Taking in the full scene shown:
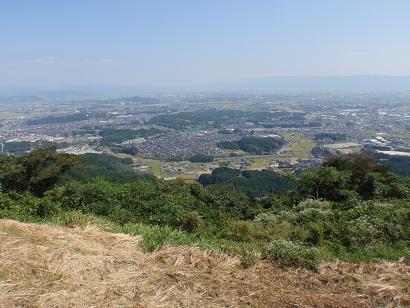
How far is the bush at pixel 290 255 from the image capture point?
5.43 m

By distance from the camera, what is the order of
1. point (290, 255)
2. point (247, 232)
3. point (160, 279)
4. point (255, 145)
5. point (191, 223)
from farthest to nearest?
1. point (255, 145)
2. point (191, 223)
3. point (247, 232)
4. point (290, 255)
5. point (160, 279)

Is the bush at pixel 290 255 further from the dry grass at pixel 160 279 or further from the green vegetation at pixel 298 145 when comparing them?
the green vegetation at pixel 298 145

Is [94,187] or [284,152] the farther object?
[284,152]


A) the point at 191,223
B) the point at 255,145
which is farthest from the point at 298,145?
the point at 191,223

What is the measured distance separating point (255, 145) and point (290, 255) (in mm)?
44597

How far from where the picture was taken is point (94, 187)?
11047 millimetres

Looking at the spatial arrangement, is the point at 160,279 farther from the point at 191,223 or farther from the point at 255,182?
the point at 255,182

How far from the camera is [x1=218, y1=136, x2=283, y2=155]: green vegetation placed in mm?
47969

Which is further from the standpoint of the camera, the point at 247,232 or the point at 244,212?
the point at 244,212

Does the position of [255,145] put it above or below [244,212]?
below

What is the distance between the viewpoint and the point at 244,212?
12.0 metres

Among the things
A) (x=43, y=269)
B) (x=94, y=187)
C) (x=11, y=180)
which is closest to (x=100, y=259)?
(x=43, y=269)

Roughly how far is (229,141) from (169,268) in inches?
1932

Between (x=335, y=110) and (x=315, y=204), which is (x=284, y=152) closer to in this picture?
(x=315, y=204)
